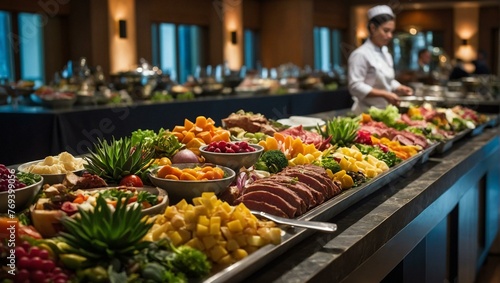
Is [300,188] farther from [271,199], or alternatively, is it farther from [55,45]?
[55,45]

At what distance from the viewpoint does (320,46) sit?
55.8 ft

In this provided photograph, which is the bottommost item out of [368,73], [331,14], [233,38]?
[368,73]

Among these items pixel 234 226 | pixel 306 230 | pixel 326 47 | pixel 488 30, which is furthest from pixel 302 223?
pixel 488 30

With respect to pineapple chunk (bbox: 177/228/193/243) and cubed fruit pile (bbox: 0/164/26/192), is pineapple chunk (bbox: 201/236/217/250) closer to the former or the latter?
pineapple chunk (bbox: 177/228/193/243)

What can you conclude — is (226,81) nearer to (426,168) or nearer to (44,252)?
(426,168)

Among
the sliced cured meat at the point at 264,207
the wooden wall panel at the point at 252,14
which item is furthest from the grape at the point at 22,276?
the wooden wall panel at the point at 252,14

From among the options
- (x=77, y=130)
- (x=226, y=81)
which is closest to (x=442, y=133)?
(x=77, y=130)

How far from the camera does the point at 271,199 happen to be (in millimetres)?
1874

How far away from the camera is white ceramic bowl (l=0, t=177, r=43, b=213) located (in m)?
1.75

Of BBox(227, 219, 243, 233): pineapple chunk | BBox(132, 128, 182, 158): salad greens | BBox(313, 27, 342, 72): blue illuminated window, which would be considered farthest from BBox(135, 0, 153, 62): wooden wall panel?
BBox(227, 219, 243, 233): pineapple chunk

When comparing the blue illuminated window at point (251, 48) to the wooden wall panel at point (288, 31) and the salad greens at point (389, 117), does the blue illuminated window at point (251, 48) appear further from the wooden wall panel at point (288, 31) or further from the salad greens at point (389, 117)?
the salad greens at point (389, 117)

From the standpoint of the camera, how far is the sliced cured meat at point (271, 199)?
1.85 metres

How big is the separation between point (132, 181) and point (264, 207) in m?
0.43

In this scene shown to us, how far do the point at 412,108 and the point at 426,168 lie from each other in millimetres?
1279
